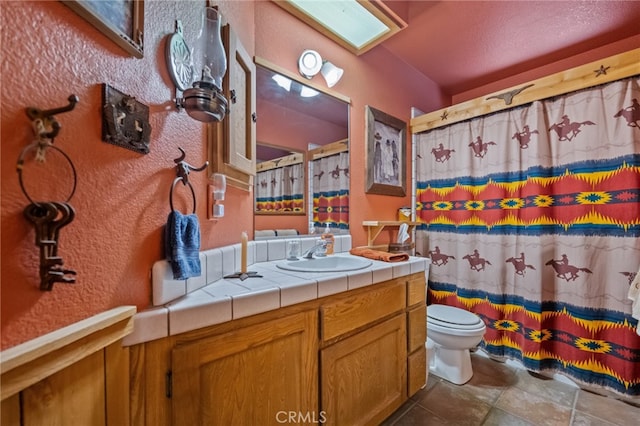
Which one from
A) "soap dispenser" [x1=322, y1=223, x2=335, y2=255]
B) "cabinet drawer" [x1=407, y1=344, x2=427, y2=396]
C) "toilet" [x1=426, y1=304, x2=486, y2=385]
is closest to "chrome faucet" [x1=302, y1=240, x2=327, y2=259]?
"soap dispenser" [x1=322, y1=223, x2=335, y2=255]

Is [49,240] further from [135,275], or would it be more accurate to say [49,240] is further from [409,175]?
[409,175]

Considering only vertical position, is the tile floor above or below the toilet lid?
below

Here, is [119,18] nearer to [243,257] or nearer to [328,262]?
[243,257]

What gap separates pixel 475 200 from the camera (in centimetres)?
205

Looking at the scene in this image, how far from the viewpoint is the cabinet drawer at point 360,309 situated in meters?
1.01

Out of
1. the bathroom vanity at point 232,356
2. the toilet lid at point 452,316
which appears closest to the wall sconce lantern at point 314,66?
the bathroom vanity at point 232,356

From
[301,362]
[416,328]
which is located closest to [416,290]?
[416,328]

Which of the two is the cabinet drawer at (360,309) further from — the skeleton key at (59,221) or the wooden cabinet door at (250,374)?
the skeleton key at (59,221)

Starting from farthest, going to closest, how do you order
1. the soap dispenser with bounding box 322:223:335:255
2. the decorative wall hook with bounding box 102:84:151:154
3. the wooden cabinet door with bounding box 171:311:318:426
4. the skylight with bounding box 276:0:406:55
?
the soap dispenser with bounding box 322:223:335:255 → the skylight with bounding box 276:0:406:55 → the wooden cabinet door with bounding box 171:311:318:426 → the decorative wall hook with bounding box 102:84:151:154


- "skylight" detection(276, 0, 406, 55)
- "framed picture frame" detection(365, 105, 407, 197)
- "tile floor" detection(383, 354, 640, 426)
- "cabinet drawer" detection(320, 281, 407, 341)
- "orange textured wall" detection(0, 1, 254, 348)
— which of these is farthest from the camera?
"framed picture frame" detection(365, 105, 407, 197)

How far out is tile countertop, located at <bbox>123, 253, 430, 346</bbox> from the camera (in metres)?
0.66

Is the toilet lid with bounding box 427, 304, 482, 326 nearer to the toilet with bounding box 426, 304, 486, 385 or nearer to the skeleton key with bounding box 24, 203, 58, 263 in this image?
the toilet with bounding box 426, 304, 486, 385

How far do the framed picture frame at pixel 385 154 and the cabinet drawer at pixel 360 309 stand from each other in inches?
34.9

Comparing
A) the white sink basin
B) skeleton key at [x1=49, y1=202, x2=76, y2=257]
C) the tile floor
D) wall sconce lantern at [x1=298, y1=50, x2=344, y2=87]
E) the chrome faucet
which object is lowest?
the tile floor
